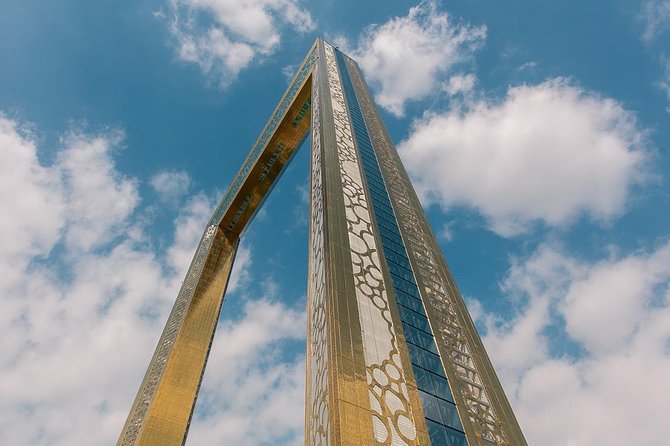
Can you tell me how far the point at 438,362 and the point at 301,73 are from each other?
10961 mm

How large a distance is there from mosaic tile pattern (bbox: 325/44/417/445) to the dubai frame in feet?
0.04

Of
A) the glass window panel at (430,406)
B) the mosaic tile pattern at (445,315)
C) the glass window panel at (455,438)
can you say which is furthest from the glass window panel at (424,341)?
the glass window panel at (455,438)

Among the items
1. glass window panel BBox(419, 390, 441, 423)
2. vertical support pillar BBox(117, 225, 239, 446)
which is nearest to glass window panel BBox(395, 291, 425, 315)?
glass window panel BBox(419, 390, 441, 423)

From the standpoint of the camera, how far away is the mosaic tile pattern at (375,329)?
4.29 metres

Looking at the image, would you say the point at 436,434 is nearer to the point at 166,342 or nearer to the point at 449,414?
the point at 449,414

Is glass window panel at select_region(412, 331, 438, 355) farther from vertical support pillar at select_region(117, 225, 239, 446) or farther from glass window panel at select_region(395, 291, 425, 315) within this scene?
vertical support pillar at select_region(117, 225, 239, 446)

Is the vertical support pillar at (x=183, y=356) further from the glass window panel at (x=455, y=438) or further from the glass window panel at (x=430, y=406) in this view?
the glass window panel at (x=455, y=438)

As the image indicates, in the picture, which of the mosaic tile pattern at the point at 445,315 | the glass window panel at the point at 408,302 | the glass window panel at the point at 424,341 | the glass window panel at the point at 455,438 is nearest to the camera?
the glass window panel at the point at 455,438

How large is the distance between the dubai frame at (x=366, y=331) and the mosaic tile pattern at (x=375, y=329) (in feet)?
0.04

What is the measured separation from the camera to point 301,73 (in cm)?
1436

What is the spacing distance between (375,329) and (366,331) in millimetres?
161

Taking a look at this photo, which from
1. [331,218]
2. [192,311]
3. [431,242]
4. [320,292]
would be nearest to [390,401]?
[320,292]

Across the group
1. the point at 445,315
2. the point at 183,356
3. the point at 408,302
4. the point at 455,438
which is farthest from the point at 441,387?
the point at 183,356

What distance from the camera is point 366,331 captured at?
5.12 meters
